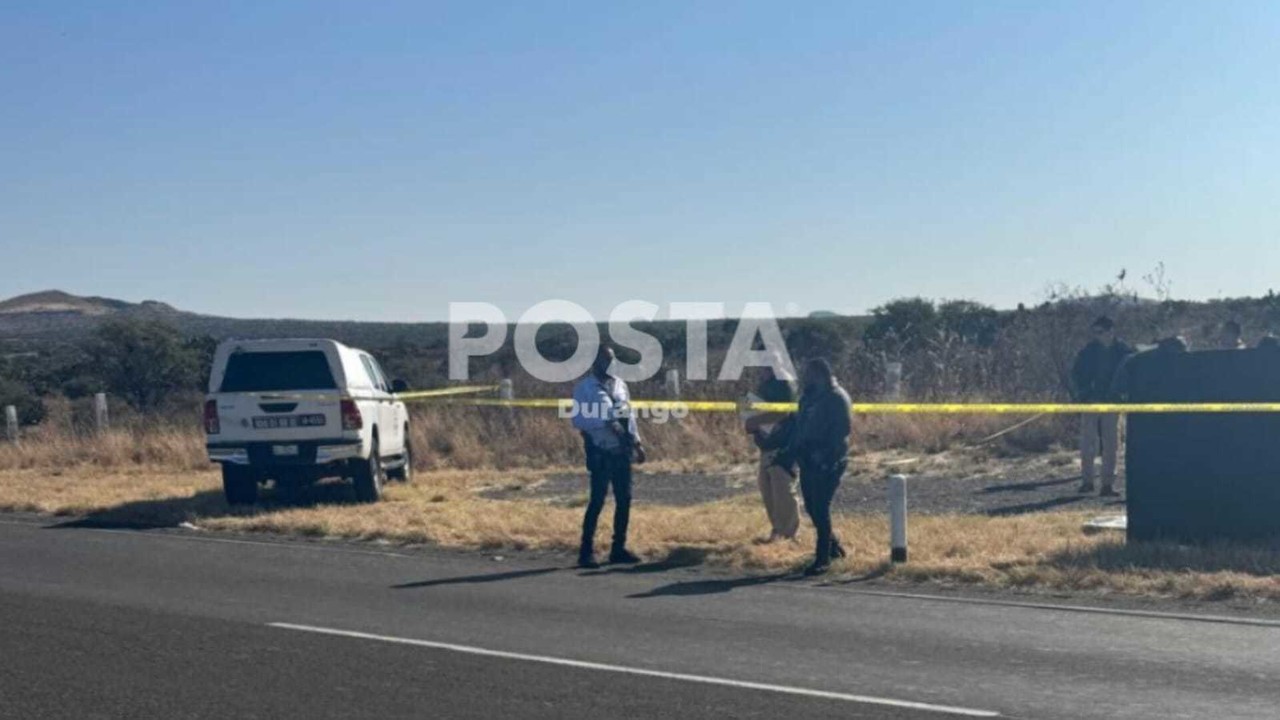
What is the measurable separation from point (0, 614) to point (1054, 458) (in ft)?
49.3

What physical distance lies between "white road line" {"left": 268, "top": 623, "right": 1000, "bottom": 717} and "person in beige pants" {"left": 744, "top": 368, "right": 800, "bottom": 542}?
17.4ft

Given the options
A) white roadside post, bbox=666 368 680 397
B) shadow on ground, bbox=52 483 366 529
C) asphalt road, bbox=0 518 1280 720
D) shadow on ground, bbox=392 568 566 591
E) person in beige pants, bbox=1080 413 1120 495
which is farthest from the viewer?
white roadside post, bbox=666 368 680 397

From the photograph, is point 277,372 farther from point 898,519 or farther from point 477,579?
point 898,519

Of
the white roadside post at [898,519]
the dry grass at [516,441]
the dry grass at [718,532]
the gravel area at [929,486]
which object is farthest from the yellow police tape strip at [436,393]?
the white roadside post at [898,519]

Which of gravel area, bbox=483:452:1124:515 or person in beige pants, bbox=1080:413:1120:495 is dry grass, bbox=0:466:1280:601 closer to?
gravel area, bbox=483:452:1124:515

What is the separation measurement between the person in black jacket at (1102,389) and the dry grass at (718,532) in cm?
204

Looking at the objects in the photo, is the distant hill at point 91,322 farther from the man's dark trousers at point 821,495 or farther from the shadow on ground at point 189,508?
the man's dark trousers at point 821,495

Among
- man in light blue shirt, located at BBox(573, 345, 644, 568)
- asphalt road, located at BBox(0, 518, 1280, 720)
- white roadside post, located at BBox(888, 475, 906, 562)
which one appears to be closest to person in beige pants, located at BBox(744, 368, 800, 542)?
man in light blue shirt, located at BBox(573, 345, 644, 568)

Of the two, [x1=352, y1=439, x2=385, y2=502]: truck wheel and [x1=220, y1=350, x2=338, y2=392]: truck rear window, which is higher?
[x1=220, y1=350, x2=338, y2=392]: truck rear window

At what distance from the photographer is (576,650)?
10.1 meters

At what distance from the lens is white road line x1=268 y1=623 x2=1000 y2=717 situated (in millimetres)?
8391

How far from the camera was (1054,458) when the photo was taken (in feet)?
73.8

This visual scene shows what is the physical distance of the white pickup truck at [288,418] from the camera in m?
19.4

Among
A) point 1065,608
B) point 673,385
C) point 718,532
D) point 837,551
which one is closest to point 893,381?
point 673,385
